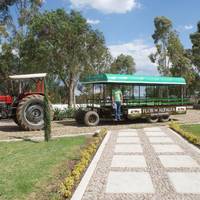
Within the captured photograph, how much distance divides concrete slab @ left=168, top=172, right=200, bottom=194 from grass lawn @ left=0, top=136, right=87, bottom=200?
2184 millimetres

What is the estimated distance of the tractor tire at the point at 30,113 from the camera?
1759 centimetres

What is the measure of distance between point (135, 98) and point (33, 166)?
13.3 m

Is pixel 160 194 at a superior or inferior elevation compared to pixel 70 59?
inferior

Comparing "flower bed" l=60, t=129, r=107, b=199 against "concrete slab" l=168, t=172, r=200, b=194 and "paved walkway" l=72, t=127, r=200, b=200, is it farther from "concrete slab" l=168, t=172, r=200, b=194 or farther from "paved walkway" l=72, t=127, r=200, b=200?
"concrete slab" l=168, t=172, r=200, b=194

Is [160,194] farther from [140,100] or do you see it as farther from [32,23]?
[32,23]

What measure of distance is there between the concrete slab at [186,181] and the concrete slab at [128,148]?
10.0 ft

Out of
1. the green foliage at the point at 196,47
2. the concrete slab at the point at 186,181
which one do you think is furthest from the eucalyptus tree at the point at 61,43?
the concrete slab at the point at 186,181

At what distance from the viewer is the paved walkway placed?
6.94 meters

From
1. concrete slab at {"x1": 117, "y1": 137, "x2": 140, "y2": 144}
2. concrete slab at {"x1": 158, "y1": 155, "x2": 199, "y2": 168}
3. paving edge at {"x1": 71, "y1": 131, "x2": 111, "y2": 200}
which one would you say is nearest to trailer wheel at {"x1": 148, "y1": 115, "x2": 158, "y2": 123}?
concrete slab at {"x1": 117, "y1": 137, "x2": 140, "y2": 144}

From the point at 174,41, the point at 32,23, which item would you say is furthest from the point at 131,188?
the point at 174,41

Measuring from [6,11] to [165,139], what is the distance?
1816 cm

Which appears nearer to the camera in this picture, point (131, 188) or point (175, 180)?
point (131, 188)

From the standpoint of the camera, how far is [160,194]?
6.90 metres

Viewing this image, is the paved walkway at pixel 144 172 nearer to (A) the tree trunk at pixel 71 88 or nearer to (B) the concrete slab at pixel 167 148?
(B) the concrete slab at pixel 167 148
